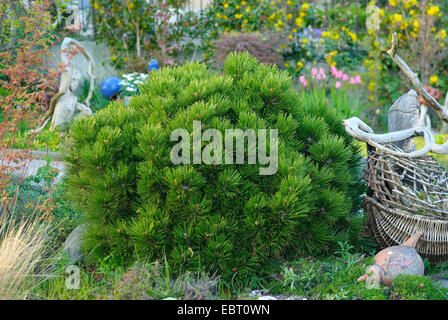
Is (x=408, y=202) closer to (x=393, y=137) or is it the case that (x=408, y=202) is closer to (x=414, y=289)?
(x=393, y=137)

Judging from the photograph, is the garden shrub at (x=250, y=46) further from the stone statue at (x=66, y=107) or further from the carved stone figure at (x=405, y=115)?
the carved stone figure at (x=405, y=115)

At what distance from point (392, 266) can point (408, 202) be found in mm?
545

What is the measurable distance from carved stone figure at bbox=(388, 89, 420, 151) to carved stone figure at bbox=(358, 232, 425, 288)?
875mm

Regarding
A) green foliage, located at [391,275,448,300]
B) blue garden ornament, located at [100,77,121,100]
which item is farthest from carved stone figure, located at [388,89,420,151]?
blue garden ornament, located at [100,77,121,100]

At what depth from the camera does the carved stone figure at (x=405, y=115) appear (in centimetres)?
359

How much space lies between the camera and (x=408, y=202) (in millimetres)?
3252

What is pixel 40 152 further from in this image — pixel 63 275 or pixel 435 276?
pixel 435 276

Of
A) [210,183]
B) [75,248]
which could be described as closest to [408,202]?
[210,183]

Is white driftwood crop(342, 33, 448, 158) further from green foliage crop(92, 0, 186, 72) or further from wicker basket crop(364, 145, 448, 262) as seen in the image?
green foliage crop(92, 0, 186, 72)

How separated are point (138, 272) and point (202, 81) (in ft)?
4.03

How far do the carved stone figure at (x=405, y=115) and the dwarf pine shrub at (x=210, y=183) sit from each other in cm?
62

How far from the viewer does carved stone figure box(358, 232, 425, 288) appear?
2.84 meters

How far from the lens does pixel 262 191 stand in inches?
115
